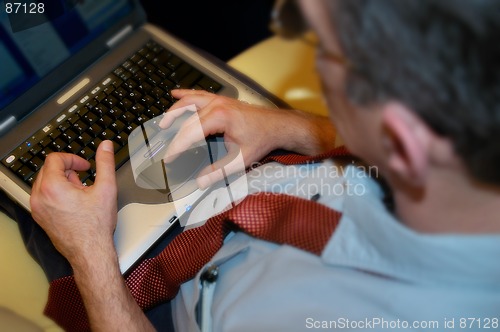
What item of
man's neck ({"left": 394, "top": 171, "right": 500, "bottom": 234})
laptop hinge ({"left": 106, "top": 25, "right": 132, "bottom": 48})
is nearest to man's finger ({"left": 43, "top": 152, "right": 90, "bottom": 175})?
laptop hinge ({"left": 106, "top": 25, "right": 132, "bottom": 48})

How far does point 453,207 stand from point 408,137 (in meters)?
0.12

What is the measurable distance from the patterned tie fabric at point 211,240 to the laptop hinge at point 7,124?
25cm

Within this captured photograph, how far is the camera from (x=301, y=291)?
688 millimetres

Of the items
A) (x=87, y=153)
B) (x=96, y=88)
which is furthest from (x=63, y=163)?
(x=96, y=88)

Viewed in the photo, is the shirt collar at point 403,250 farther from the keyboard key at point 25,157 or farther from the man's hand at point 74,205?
the keyboard key at point 25,157

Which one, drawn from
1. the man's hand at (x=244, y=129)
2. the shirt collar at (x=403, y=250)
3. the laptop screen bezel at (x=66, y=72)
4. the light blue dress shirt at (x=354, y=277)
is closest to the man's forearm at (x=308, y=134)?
the man's hand at (x=244, y=129)

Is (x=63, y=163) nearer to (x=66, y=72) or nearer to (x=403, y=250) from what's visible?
(x=66, y=72)

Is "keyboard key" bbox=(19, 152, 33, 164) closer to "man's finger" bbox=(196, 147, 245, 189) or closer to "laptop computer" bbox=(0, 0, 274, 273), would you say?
"laptop computer" bbox=(0, 0, 274, 273)

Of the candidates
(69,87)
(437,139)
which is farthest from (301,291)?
(69,87)

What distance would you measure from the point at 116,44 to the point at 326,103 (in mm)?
487

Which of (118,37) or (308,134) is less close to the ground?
(118,37)

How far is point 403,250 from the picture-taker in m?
0.60

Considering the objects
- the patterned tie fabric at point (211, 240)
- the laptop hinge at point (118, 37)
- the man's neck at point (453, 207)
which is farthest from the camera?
the laptop hinge at point (118, 37)

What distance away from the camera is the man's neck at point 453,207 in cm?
52
